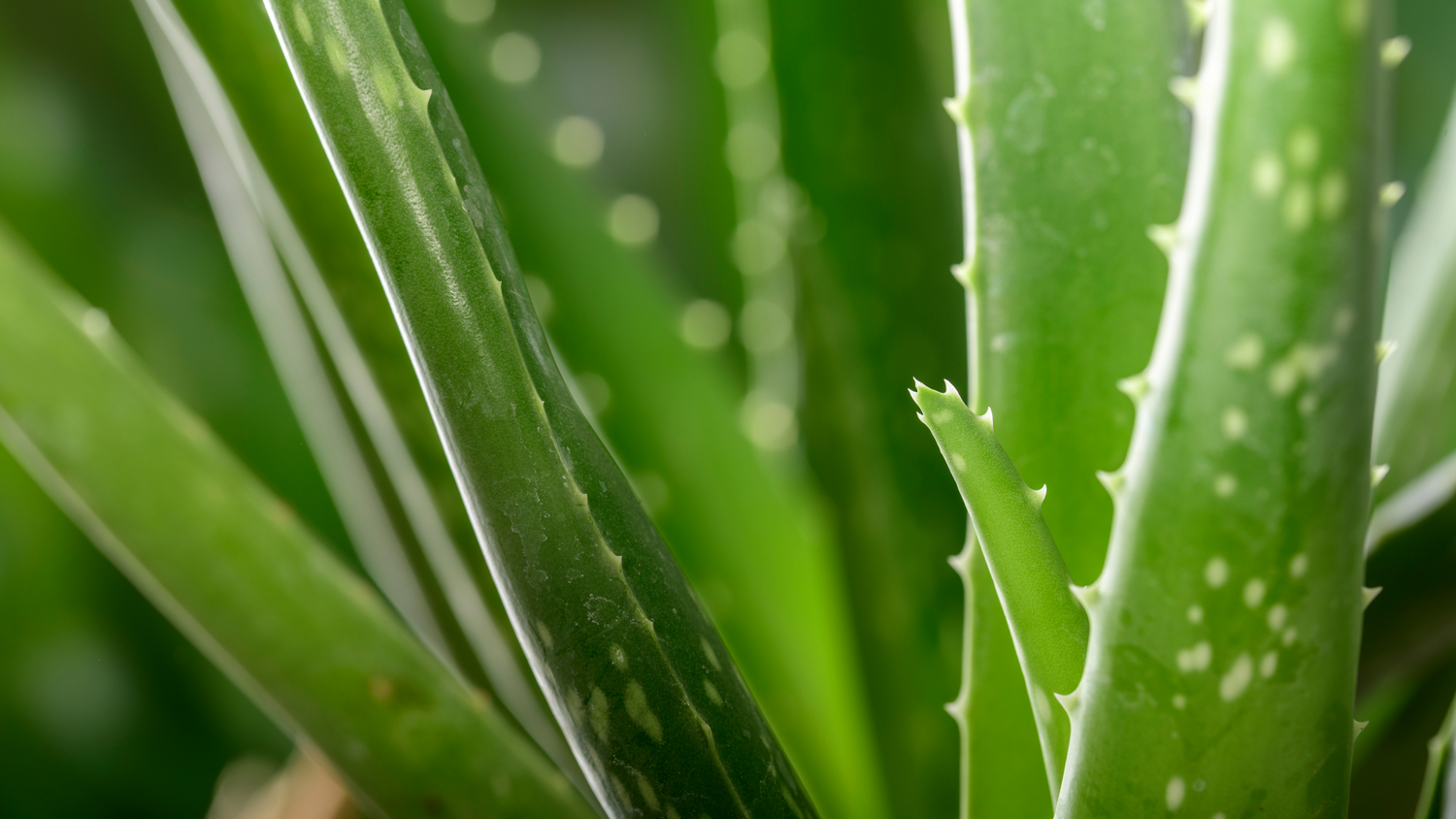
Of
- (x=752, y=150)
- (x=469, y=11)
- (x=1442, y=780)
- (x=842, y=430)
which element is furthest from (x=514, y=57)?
(x=1442, y=780)

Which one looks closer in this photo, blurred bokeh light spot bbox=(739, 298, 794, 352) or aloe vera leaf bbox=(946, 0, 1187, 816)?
aloe vera leaf bbox=(946, 0, 1187, 816)

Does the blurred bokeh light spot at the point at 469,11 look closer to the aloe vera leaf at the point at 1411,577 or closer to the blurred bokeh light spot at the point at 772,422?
the blurred bokeh light spot at the point at 772,422

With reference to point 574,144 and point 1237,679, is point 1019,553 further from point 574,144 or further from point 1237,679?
point 574,144

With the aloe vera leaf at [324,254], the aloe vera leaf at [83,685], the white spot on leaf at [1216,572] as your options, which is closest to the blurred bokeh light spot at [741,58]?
the aloe vera leaf at [324,254]

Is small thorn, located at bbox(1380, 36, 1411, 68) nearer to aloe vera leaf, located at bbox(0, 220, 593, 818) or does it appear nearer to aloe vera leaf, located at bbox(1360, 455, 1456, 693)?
aloe vera leaf, located at bbox(1360, 455, 1456, 693)

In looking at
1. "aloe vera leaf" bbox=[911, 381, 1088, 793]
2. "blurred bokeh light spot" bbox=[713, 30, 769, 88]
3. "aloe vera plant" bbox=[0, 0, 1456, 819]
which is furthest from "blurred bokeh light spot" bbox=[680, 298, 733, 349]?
"aloe vera leaf" bbox=[911, 381, 1088, 793]

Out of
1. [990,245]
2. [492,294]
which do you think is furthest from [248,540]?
[990,245]

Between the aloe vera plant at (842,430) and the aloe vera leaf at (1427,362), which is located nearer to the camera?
the aloe vera plant at (842,430)
